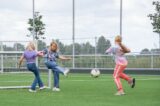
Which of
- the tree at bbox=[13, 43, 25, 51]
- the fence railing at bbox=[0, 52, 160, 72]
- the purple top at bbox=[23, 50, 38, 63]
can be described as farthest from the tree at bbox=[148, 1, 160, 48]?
the purple top at bbox=[23, 50, 38, 63]

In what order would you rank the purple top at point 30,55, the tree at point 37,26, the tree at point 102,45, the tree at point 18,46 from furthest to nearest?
1. the tree at point 37,26
2. the tree at point 102,45
3. the tree at point 18,46
4. the purple top at point 30,55

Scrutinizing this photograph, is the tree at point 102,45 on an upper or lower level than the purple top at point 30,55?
upper

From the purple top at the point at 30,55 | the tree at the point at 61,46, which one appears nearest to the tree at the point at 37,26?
the tree at the point at 61,46

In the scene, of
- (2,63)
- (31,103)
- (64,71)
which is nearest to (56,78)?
(64,71)

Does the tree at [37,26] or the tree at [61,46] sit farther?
the tree at [37,26]

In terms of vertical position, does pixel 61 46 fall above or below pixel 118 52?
above

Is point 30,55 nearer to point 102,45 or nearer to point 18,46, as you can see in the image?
point 18,46

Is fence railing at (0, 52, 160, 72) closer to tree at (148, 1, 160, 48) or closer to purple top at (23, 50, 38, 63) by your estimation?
tree at (148, 1, 160, 48)

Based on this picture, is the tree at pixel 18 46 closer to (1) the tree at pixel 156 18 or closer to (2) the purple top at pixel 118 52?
(1) the tree at pixel 156 18

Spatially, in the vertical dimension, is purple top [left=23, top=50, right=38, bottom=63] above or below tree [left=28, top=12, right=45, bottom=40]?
below

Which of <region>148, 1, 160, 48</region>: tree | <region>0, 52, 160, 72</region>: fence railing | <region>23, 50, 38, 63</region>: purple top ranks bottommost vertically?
<region>0, 52, 160, 72</region>: fence railing

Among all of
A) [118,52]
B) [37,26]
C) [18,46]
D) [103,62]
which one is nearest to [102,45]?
[103,62]

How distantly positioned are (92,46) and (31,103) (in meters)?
23.6

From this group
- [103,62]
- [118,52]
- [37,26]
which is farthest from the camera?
[37,26]
